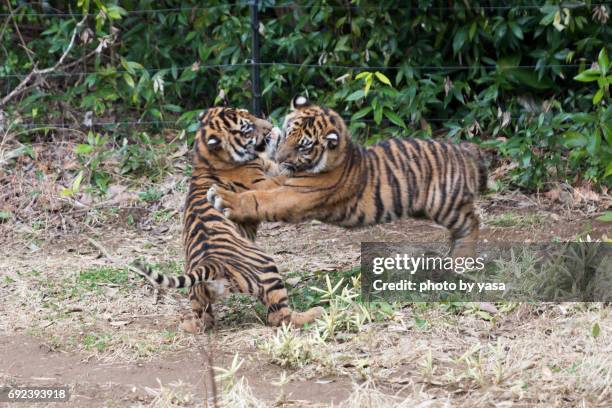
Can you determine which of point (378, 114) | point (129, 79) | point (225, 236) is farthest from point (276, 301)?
point (129, 79)

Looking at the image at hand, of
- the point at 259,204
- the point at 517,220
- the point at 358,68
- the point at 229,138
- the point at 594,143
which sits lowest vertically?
the point at 517,220

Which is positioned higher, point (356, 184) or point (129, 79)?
point (129, 79)

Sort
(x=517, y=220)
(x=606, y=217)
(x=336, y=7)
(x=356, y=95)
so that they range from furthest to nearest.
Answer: (x=336, y=7) → (x=356, y=95) → (x=517, y=220) → (x=606, y=217)

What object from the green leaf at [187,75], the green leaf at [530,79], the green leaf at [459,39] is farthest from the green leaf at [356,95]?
the green leaf at [187,75]

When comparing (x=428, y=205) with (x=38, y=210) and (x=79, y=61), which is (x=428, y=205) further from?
(x=79, y=61)

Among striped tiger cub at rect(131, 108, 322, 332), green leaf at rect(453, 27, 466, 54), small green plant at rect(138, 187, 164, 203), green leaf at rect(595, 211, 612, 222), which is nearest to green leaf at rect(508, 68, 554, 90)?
green leaf at rect(453, 27, 466, 54)

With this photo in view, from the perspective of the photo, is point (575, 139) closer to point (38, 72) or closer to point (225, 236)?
point (225, 236)

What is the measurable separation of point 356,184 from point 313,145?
14.2 inches

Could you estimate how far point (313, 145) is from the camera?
5.73 m

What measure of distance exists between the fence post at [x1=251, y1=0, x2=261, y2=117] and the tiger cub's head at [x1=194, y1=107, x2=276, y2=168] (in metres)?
1.93

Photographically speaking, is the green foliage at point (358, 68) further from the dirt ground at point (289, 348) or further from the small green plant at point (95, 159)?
the dirt ground at point (289, 348)

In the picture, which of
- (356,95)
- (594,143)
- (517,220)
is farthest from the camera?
(356,95)

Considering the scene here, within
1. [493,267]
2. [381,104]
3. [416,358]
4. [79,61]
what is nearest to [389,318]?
[416,358]

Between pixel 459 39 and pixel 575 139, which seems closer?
pixel 575 139
